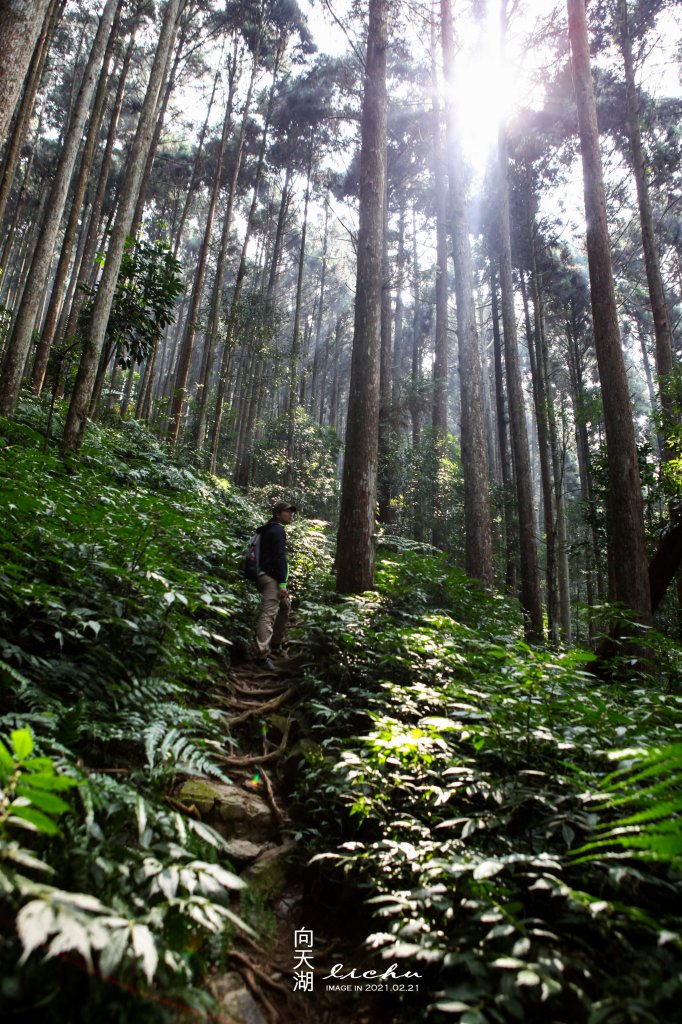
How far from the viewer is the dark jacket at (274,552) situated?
5.59 m

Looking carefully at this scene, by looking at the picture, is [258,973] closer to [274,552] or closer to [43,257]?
[274,552]

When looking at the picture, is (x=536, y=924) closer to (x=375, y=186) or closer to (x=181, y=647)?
(x=181, y=647)

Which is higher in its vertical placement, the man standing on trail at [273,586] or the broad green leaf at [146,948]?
the man standing on trail at [273,586]

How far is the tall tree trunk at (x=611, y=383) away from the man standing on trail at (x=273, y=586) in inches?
154

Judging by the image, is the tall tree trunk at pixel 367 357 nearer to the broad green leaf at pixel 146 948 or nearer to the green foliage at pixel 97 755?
the green foliage at pixel 97 755

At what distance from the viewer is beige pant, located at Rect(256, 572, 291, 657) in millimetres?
5426

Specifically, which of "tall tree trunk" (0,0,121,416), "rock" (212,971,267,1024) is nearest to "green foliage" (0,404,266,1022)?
"rock" (212,971,267,1024)

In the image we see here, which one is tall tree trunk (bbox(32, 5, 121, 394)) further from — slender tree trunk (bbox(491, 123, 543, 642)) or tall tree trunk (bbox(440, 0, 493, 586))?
slender tree trunk (bbox(491, 123, 543, 642))

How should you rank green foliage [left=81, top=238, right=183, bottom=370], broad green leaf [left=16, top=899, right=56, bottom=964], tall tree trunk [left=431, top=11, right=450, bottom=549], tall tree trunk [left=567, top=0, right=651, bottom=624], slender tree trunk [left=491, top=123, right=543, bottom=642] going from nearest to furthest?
1. broad green leaf [left=16, top=899, right=56, bottom=964]
2. tall tree trunk [left=567, top=0, right=651, bottom=624]
3. green foliage [left=81, top=238, right=183, bottom=370]
4. slender tree trunk [left=491, top=123, right=543, bottom=642]
5. tall tree trunk [left=431, top=11, right=450, bottom=549]

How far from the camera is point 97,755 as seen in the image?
90.4 inches

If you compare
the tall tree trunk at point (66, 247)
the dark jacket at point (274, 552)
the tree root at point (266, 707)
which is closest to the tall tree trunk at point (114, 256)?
the dark jacket at point (274, 552)

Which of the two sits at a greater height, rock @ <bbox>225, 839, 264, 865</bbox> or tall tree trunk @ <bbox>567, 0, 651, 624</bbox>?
tall tree trunk @ <bbox>567, 0, 651, 624</bbox>

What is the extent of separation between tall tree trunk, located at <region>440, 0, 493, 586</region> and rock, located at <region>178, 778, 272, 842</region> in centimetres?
609

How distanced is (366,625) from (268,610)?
139 centimetres
